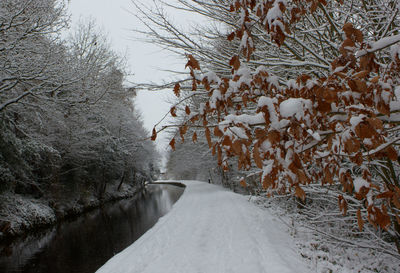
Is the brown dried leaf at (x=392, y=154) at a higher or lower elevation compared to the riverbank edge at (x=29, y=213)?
higher

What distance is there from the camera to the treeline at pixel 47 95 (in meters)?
8.48

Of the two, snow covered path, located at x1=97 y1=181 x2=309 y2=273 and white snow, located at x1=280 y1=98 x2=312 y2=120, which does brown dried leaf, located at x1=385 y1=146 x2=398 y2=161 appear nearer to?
white snow, located at x1=280 y1=98 x2=312 y2=120

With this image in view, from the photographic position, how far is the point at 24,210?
12695 mm

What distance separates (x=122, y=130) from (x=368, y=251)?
25.8m

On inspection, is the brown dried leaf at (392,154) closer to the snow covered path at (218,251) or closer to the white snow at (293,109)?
the white snow at (293,109)

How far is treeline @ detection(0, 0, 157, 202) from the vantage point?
8.48m

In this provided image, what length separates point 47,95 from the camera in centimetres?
1497

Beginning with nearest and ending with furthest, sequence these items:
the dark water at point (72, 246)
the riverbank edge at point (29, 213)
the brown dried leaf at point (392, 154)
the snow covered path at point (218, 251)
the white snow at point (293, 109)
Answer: the white snow at point (293, 109), the brown dried leaf at point (392, 154), the snow covered path at point (218, 251), the dark water at point (72, 246), the riverbank edge at point (29, 213)

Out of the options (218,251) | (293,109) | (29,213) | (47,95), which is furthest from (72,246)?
(293,109)

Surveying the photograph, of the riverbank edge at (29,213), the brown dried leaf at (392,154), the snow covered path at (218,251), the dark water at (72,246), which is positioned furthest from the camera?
the riverbank edge at (29,213)

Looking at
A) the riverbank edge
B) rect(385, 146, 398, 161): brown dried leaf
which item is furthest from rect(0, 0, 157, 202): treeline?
rect(385, 146, 398, 161): brown dried leaf

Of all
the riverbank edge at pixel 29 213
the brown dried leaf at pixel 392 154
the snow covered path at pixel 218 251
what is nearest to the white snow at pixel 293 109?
the brown dried leaf at pixel 392 154

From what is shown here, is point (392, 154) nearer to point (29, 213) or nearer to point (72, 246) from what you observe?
point (72, 246)

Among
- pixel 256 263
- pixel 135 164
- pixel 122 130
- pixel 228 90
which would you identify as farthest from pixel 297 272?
pixel 135 164
